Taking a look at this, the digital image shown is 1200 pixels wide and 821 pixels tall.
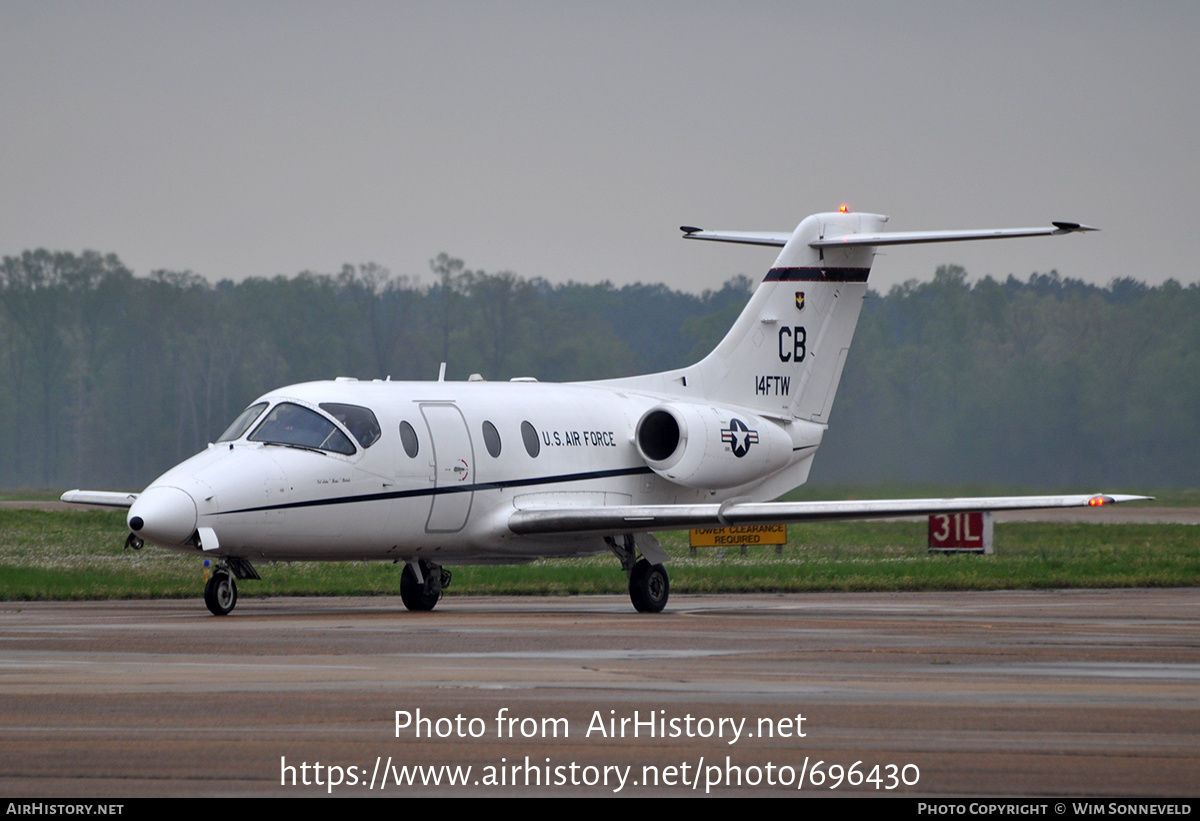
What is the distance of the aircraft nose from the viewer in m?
16.7

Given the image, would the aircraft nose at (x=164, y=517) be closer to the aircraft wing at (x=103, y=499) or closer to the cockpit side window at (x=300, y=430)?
the cockpit side window at (x=300, y=430)

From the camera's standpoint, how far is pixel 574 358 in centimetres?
4997

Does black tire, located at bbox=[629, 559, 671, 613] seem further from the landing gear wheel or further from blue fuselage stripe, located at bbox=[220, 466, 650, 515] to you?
the landing gear wheel

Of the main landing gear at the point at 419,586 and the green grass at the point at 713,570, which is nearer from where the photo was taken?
the main landing gear at the point at 419,586

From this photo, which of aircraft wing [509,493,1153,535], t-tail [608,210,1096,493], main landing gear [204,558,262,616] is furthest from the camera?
t-tail [608,210,1096,493]

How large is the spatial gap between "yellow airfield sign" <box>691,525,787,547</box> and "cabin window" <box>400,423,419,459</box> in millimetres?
10875

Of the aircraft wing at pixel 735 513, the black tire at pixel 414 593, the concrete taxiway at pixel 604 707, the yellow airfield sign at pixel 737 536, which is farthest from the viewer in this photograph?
the yellow airfield sign at pixel 737 536

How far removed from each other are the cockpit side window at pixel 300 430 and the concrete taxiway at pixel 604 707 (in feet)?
7.52

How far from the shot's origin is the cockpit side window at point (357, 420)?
1875cm

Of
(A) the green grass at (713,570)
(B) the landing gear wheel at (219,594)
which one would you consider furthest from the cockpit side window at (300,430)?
(A) the green grass at (713,570)

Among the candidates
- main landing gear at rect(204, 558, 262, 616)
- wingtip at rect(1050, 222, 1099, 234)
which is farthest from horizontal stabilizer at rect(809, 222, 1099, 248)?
main landing gear at rect(204, 558, 262, 616)

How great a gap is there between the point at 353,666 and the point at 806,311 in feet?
46.2

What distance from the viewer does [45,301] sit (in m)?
57.1

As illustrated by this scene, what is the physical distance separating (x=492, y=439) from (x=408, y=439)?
4.97 feet
